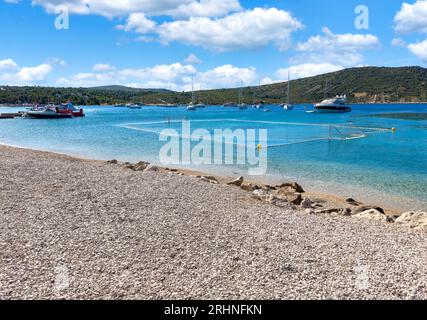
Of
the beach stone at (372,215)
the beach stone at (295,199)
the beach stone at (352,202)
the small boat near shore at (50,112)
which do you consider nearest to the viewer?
the beach stone at (372,215)

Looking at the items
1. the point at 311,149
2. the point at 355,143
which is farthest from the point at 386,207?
the point at 355,143

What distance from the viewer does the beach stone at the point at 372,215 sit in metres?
13.2

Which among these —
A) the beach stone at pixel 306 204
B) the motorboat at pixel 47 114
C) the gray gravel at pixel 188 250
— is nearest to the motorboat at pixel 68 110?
the motorboat at pixel 47 114

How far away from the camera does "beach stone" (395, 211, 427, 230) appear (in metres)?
12.3

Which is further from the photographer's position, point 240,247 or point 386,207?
point 386,207

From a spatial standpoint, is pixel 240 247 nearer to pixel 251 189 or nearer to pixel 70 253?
pixel 70 253

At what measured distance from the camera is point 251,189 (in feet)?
58.2

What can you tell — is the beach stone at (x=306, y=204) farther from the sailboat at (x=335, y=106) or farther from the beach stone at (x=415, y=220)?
the sailboat at (x=335, y=106)

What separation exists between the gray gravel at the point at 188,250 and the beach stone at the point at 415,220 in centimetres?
63

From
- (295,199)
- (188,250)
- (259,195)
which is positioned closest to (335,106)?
(295,199)

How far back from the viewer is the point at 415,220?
12836 mm

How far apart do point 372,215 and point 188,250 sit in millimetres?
7665

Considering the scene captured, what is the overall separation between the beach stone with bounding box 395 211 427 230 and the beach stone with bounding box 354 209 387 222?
44cm

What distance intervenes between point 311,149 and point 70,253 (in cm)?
3099
